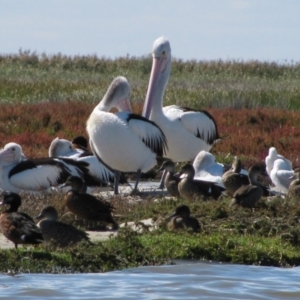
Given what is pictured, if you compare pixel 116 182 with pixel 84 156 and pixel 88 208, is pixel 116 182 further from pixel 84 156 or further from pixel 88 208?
pixel 88 208

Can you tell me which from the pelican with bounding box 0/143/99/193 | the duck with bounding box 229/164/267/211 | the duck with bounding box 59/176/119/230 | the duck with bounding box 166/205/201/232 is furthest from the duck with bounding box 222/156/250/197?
the duck with bounding box 166/205/201/232

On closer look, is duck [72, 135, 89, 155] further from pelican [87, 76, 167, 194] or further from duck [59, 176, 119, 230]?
duck [59, 176, 119, 230]

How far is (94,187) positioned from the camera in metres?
13.5

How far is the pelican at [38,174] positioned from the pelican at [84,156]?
2.06 ft

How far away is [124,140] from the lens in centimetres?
1298

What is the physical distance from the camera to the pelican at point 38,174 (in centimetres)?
1277

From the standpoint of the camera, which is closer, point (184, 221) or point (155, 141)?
point (184, 221)

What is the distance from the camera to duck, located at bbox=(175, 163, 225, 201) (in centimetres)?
1195

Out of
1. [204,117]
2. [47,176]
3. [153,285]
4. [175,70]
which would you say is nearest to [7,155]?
[47,176]

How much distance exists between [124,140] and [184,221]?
3.67 m

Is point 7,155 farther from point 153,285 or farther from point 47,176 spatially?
point 153,285

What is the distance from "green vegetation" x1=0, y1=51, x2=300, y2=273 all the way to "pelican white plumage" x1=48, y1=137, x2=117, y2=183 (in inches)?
66.8

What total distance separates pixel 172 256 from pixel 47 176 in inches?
179

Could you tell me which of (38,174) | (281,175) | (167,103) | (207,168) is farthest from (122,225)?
(167,103)
